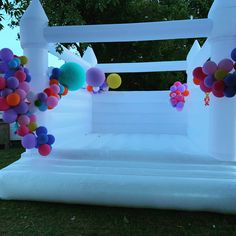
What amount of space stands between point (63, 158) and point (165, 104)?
2.97 metres

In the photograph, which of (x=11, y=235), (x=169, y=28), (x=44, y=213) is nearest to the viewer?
(x=11, y=235)

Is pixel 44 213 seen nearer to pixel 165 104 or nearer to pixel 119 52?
pixel 165 104

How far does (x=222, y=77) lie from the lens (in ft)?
8.27

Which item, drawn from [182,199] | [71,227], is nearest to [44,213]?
[71,227]

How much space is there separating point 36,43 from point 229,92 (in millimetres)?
2039

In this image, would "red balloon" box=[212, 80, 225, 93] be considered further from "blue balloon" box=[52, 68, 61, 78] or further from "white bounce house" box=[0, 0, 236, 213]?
"blue balloon" box=[52, 68, 61, 78]

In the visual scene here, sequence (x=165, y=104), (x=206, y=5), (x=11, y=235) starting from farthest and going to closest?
(x=206, y=5)
(x=165, y=104)
(x=11, y=235)

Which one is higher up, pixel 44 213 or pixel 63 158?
pixel 63 158

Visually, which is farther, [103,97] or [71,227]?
[103,97]

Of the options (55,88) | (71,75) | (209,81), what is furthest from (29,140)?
(209,81)

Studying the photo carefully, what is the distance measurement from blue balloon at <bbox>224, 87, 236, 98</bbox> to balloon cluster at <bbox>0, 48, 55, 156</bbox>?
6.11 feet

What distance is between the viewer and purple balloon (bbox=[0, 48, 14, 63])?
256 centimetres

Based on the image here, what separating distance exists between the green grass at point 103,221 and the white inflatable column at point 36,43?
3.18ft

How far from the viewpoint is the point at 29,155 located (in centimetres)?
304
